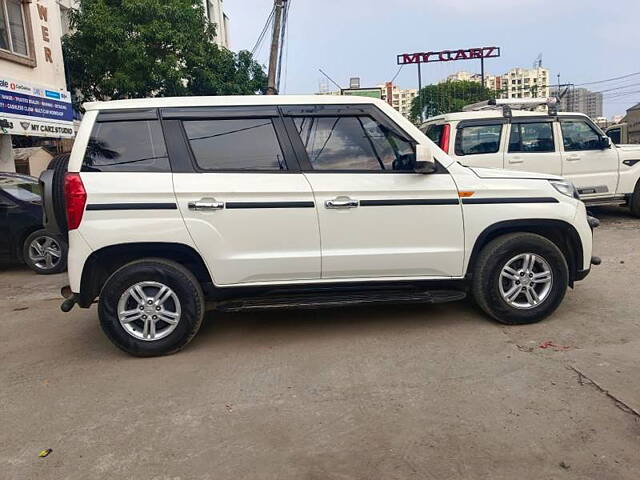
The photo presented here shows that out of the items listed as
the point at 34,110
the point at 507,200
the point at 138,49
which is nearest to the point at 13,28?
the point at 34,110

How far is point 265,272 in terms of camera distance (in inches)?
174

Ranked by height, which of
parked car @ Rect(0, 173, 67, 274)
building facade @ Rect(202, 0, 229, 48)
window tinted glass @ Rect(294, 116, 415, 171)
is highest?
building facade @ Rect(202, 0, 229, 48)

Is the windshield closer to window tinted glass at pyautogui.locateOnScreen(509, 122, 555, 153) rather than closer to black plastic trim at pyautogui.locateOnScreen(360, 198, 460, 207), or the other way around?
black plastic trim at pyautogui.locateOnScreen(360, 198, 460, 207)

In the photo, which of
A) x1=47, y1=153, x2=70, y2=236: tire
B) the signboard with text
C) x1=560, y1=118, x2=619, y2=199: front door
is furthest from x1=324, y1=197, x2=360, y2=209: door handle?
the signboard with text

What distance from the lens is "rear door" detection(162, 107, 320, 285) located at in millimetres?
4281

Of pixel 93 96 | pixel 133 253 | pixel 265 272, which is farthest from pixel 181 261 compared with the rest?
pixel 93 96

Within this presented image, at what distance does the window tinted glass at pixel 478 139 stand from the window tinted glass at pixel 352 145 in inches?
187

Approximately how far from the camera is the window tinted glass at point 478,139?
898 centimetres

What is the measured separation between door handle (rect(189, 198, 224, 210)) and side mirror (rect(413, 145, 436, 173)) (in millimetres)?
1614

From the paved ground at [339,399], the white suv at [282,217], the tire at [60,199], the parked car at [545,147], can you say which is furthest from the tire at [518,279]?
the parked car at [545,147]

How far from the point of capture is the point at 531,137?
916 centimetres

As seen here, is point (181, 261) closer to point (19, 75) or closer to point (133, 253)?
point (133, 253)

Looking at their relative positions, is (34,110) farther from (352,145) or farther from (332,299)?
(332,299)

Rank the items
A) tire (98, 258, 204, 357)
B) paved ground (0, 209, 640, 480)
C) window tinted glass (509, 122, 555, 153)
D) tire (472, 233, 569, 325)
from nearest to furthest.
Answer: paved ground (0, 209, 640, 480), tire (98, 258, 204, 357), tire (472, 233, 569, 325), window tinted glass (509, 122, 555, 153)
